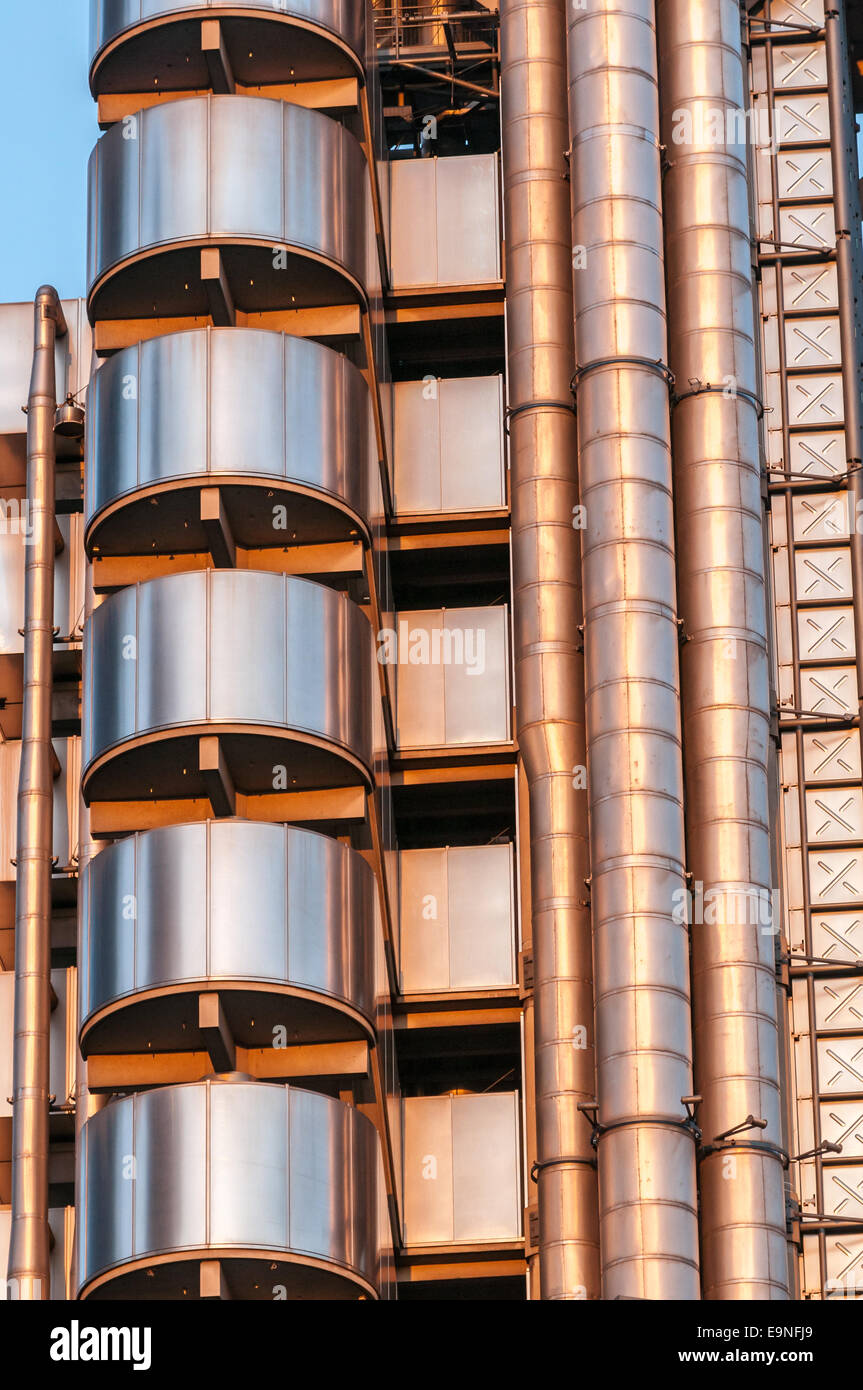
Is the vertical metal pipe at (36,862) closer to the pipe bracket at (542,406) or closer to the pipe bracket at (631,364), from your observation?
the pipe bracket at (542,406)

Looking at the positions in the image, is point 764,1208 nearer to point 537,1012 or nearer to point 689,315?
point 537,1012

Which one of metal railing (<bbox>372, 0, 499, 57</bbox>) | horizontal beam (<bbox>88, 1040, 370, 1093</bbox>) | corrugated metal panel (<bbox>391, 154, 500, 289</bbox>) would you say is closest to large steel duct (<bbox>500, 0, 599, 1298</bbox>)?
corrugated metal panel (<bbox>391, 154, 500, 289</bbox>)

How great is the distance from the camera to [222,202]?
4744 cm

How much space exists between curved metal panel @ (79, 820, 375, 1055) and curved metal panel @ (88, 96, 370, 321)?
9.47 m

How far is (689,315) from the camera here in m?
49.0

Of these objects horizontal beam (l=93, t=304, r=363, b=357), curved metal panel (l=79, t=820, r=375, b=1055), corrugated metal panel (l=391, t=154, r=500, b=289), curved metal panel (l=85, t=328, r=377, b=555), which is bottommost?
curved metal panel (l=79, t=820, r=375, b=1055)

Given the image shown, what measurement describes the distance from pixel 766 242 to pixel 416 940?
12910 mm

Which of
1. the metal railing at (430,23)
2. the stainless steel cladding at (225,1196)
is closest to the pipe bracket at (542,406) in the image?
the metal railing at (430,23)

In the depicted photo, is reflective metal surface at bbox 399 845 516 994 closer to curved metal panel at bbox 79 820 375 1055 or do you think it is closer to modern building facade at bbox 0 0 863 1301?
modern building facade at bbox 0 0 863 1301

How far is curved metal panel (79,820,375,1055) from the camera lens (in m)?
42.5

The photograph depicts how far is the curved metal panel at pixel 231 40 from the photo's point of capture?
4928 cm

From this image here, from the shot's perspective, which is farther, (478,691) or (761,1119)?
(478,691)

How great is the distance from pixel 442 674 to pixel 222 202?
26.3 feet
